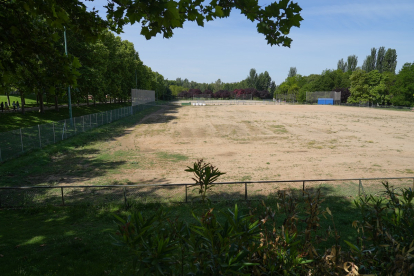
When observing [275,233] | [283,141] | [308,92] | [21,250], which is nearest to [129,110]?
[283,141]

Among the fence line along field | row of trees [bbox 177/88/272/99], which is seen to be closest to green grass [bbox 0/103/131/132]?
the fence line along field

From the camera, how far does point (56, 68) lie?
6.11 metres

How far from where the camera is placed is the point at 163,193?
39.6 feet

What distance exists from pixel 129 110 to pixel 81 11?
4652cm

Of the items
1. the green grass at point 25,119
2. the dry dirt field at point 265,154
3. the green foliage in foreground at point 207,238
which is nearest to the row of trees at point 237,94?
the green grass at point 25,119

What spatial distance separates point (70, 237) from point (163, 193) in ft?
16.3

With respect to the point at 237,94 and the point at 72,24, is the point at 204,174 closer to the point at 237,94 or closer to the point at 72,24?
the point at 72,24

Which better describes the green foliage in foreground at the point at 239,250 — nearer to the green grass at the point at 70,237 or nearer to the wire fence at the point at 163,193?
the green grass at the point at 70,237

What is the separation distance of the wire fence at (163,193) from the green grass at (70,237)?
0.60m

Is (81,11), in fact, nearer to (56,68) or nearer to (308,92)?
(56,68)

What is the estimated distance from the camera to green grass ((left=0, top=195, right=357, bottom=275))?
225 inches

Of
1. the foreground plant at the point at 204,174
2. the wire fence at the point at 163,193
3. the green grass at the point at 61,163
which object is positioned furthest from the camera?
the green grass at the point at 61,163

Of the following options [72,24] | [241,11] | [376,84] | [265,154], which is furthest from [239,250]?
[376,84]

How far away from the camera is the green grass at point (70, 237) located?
5.70 meters
